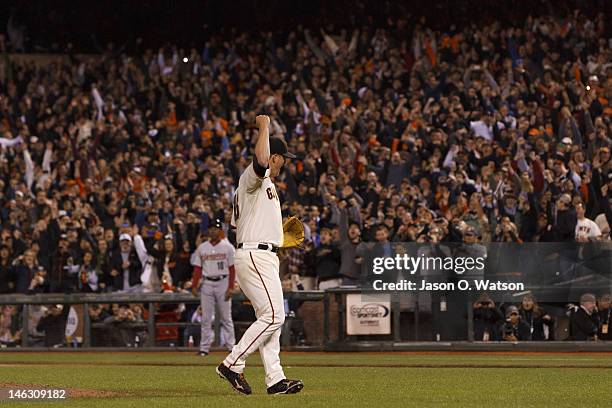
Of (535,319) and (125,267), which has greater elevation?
(125,267)

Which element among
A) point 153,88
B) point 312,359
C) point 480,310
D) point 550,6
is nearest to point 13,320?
point 312,359

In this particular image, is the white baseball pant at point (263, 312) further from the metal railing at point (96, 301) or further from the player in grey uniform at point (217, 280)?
the metal railing at point (96, 301)

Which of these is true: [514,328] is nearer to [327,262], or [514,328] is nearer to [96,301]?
[327,262]

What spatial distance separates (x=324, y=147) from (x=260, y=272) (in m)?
13.8

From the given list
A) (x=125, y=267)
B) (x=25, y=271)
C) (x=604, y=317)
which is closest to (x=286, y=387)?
(x=604, y=317)

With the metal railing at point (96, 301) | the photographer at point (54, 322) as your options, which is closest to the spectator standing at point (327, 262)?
the metal railing at point (96, 301)

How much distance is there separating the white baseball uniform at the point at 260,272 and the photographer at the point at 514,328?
29.0 ft

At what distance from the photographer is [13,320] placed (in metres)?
21.1

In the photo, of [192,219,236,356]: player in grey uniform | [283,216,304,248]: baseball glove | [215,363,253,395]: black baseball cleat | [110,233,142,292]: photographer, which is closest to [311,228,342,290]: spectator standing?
[192,219,236,356]: player in grey uniform

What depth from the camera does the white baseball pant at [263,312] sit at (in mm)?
10164

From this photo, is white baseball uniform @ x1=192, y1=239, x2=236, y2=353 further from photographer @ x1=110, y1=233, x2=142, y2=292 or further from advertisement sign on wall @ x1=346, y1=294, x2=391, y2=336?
photographer @ x1=110, y1=233, x2=142, y2=292

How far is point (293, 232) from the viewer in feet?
35.8

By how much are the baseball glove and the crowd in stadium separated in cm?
825

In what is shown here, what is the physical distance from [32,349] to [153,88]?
10.6 metres
